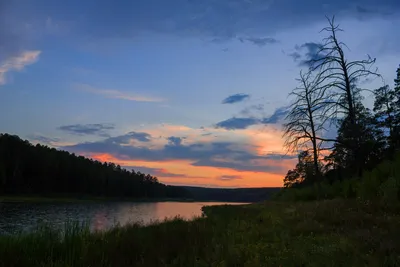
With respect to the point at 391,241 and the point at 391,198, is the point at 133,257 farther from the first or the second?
the point at 391,198

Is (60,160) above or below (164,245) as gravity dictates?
above

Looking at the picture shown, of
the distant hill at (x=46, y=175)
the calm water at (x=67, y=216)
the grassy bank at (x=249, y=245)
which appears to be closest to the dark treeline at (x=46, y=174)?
the distant hill at (x=46, y=175)

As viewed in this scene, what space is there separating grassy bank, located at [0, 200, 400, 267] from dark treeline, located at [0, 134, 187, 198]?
86.2 m

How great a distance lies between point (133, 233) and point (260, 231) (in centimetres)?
406

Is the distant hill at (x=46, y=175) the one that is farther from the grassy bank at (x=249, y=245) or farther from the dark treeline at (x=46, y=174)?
the grassy bank at (x=249, y=245)

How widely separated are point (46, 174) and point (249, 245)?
109 metres

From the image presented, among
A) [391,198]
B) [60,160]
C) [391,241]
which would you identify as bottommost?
[391,241]

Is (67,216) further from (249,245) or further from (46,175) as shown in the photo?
(46,175)

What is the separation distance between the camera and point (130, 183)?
152 meters

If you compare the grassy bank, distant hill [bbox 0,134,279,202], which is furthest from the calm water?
distant hill [bbox 0,134,279,202]

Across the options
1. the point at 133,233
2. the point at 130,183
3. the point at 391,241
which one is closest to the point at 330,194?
the point at 133,233

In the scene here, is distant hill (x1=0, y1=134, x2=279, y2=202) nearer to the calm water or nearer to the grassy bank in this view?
the calm water

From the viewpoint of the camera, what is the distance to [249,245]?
878 cm

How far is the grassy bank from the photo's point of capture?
6500mm
